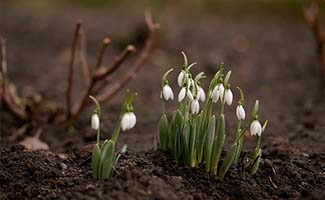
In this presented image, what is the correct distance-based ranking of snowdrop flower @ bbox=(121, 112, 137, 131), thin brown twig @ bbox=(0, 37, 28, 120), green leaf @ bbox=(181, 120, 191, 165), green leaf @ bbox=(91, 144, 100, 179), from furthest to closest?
thin brown twig @ bbox=(0, 37, 28, 120) → green leaf @ bbox=(181, 120, 191, 165) → green leaf @ bbox=(91, 144, 100, 179) → snowdrop flower @ bbox=(121, 112, 137, 131)

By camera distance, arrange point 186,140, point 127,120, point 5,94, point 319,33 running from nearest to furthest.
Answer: point 127,120 < point 186,140 < point 5,94 < point 319,33

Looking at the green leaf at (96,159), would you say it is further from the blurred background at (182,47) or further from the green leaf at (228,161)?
the blurred background at (182,47)

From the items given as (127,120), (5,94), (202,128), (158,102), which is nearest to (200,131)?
(202,128)

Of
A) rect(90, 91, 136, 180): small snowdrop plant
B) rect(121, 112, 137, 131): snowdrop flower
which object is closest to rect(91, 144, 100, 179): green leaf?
rect(90, 91, 136, 180): small snowdrop plant

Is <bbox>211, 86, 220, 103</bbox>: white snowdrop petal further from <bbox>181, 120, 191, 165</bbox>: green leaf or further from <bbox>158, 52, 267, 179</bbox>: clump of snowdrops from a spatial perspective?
<bbox>181, 120, 191, 165</bbox>: green leaf

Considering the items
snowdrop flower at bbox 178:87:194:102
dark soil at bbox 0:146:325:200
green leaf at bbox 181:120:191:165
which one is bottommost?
dark soil at bbox 0:146:325:200

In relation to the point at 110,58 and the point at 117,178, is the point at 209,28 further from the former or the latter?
the point at 117,178

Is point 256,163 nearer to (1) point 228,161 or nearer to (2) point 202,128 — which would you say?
(1) point 228,161

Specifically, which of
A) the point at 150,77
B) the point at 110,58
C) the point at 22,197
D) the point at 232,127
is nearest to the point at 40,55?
the point at 110,58
